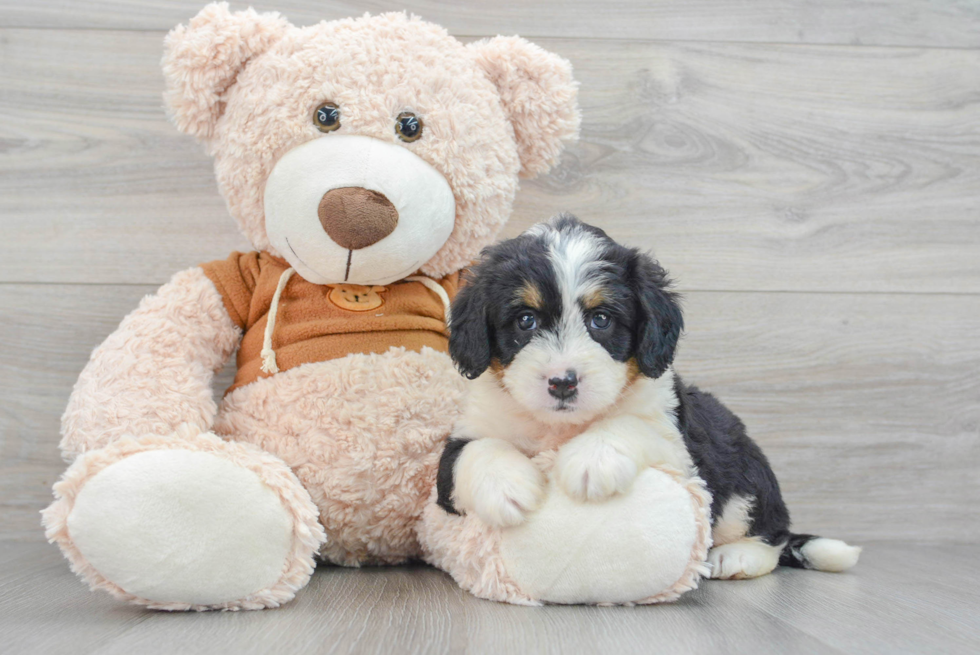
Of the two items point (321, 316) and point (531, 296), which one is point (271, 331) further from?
point (531, 296)

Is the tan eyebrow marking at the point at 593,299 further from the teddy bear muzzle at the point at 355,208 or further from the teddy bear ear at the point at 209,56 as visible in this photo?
the teddy bear ear at the point at 209,56

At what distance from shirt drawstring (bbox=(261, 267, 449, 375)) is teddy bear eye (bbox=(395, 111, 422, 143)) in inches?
13.6

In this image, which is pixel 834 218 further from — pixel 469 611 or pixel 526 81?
pixel 469 611

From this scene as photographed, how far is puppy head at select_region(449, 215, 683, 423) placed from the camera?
4.72 ft

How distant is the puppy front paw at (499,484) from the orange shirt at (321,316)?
16.1 inches

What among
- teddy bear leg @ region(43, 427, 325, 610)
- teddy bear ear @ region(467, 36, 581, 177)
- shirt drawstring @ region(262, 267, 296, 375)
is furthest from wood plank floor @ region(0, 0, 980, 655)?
teddy bear leg @ region(43, 427, 325, 610)

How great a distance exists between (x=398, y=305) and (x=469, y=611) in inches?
28.9

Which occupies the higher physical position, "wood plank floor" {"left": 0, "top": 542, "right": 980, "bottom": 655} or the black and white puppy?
the black and white puppy

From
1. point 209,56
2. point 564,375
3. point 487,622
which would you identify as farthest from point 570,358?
point 209,56

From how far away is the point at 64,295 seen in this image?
227cm

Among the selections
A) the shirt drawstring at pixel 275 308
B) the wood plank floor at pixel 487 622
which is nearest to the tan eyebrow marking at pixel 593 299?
the shirt drawstring at pixel 275 308

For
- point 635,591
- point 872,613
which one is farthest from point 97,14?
point 872,613

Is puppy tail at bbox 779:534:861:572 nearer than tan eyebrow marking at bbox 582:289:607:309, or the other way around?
tan eyebrow marking at bbox 582:289:607:309

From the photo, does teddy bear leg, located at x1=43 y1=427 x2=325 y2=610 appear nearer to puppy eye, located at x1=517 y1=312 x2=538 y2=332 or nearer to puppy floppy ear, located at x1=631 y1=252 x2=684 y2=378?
puppy eye, located at x1=517 y1=312 x2=538 y2=332
